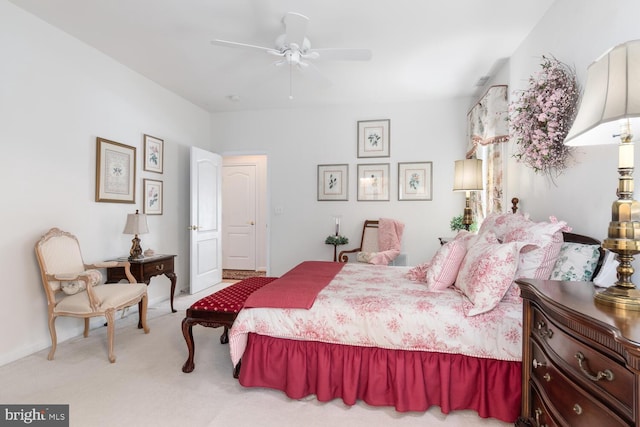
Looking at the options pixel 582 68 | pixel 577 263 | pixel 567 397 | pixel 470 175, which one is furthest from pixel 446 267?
pixel 470 175

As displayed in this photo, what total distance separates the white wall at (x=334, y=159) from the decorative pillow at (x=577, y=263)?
9.30 feet

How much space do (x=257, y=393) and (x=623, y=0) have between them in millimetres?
3061

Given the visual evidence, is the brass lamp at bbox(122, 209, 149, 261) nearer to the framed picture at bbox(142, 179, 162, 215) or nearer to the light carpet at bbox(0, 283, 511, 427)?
the framed picture at bbox(142, 179, 162, 215)

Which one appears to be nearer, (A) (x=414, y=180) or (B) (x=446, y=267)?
(B) (x=446, y=267)

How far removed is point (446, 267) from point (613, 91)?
1.40 meters

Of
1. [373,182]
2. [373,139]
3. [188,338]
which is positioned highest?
[373,139]

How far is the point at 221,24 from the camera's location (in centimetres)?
272

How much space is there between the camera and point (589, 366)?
1035mm

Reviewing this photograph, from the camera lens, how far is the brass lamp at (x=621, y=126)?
1.01 m

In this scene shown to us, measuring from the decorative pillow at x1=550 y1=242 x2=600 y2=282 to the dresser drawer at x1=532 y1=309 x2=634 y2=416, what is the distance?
0.48 meters

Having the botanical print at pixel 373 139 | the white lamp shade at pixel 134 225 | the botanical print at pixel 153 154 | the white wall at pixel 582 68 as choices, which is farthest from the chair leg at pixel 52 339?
the botanical print at pixel 373 139

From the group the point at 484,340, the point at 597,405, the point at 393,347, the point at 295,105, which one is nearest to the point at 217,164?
the point at 295,105

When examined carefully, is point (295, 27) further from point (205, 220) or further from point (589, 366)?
point (205, 220)

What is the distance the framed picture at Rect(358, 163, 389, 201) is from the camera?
15.5 feet
